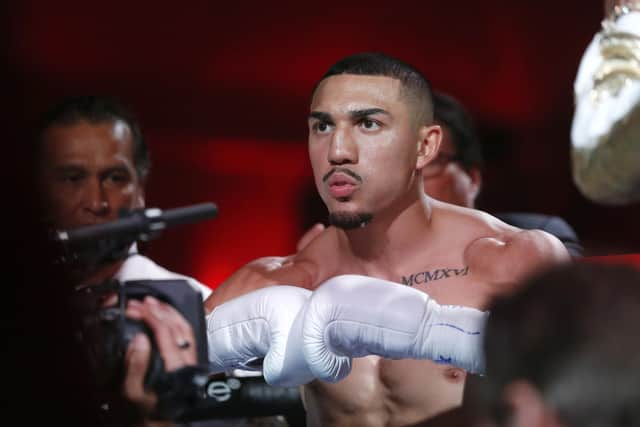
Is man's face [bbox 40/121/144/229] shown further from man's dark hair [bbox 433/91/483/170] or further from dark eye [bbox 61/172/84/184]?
man's dark hair [bbox 433/91/483/170]

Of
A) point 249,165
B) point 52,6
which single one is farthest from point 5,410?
point 249,165

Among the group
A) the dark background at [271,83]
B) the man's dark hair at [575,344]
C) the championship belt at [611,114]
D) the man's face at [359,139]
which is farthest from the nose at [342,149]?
the dark background at [271,83]

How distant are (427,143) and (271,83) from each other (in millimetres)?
1518

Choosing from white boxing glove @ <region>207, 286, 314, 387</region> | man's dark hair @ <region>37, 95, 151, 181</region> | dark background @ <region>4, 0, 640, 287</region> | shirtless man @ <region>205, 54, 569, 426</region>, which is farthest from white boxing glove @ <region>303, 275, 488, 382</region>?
dark background @ <region>4, 0, 640, 287</region>

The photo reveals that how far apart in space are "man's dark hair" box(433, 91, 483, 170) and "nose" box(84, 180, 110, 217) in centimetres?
91

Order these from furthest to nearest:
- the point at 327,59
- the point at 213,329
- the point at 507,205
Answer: the point at 507,205 → the point at 327,59 → the point at 213,329

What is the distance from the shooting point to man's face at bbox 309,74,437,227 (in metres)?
1.61

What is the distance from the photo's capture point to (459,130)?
2426 millimetres

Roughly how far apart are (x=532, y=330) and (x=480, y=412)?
0.29 feet

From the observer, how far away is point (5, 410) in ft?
3.04

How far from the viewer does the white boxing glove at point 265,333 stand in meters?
1.48

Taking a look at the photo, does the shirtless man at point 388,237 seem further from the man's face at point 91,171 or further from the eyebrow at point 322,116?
the man's face at point 91,171

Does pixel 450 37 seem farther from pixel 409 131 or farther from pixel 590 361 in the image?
pixel 590 361

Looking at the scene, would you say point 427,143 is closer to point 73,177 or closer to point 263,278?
point 263,278
